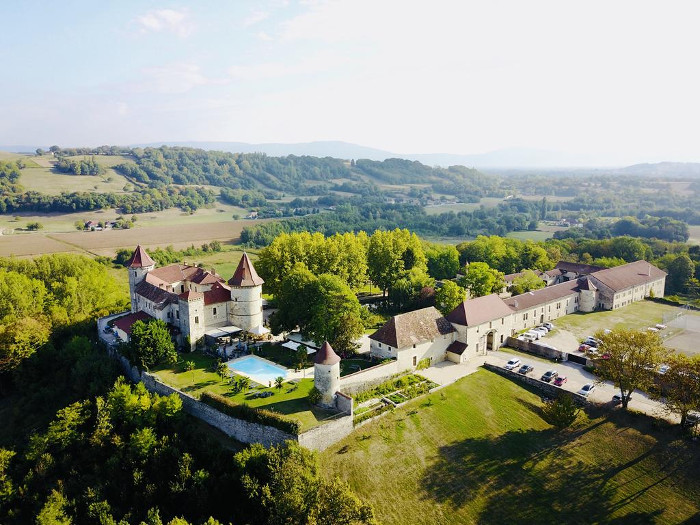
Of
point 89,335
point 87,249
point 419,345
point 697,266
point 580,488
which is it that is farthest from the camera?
point 87,249

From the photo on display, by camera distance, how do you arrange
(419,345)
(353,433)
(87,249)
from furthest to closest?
(87,249) → (419,345) → (353,433)

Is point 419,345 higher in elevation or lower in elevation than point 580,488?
higher

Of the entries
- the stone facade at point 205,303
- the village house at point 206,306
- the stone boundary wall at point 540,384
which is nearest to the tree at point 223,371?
the village house at point 206,306

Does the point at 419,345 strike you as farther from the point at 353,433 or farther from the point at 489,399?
the point at 353,433

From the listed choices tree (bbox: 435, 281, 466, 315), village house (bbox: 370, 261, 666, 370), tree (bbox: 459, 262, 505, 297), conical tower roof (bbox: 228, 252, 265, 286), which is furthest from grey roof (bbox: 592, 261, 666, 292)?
conical tower roof (bbox: 228, 252, 265, 286)

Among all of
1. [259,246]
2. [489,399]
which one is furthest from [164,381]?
[259,246]

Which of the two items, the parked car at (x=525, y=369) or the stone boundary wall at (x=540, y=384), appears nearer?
the stone boundary wall at (x=540, y=384)

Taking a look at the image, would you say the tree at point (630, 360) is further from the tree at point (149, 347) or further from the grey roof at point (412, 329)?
the tree at point (149, 347)
